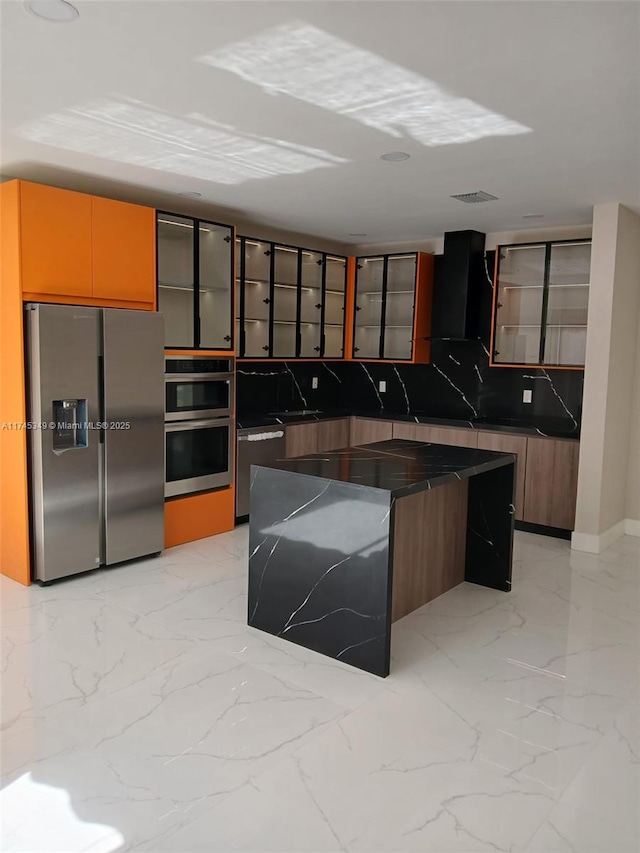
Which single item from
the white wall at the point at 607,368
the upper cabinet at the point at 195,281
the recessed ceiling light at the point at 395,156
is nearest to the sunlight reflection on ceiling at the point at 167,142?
the recessed ceiling light at the point at 395,156

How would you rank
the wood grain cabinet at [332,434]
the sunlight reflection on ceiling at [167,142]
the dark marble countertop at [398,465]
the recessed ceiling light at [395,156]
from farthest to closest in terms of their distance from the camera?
the wood grain cabinet at [332,434], the recessed ceiling light at [395,156], the dark marble countertop at [398,465], the sunlight reflection on ceiling at [167,142]

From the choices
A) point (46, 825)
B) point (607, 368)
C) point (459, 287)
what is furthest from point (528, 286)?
point (46, 825)

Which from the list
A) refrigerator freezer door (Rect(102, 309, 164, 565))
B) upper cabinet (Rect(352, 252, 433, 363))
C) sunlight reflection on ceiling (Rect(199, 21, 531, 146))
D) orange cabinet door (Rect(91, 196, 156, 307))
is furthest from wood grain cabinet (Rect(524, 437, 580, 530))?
orange cabinet door (Rect(91, 196, 156, 307))

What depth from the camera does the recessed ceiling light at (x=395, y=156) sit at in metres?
3.69

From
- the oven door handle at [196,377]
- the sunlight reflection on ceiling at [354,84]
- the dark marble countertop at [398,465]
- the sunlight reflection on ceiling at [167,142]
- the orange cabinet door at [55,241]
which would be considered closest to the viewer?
the sunlight reflection on ceiling at [354,84]

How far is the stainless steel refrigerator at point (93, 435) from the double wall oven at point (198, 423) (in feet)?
0.82

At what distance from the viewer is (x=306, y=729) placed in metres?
2.77

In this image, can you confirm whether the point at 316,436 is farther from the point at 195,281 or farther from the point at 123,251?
the point at 123,251

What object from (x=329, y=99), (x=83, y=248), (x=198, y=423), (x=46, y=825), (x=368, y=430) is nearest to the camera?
(x=46, y=825)

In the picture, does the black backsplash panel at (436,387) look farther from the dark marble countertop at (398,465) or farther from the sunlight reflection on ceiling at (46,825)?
the sunlight reflection on ceiling at (46,825)

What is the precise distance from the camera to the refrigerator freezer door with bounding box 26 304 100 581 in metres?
4.12

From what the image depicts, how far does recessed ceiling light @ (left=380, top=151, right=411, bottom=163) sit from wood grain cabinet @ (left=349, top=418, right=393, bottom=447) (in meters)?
3.19

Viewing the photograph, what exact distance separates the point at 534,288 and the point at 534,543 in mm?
2206

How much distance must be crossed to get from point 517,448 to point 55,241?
3921mm
